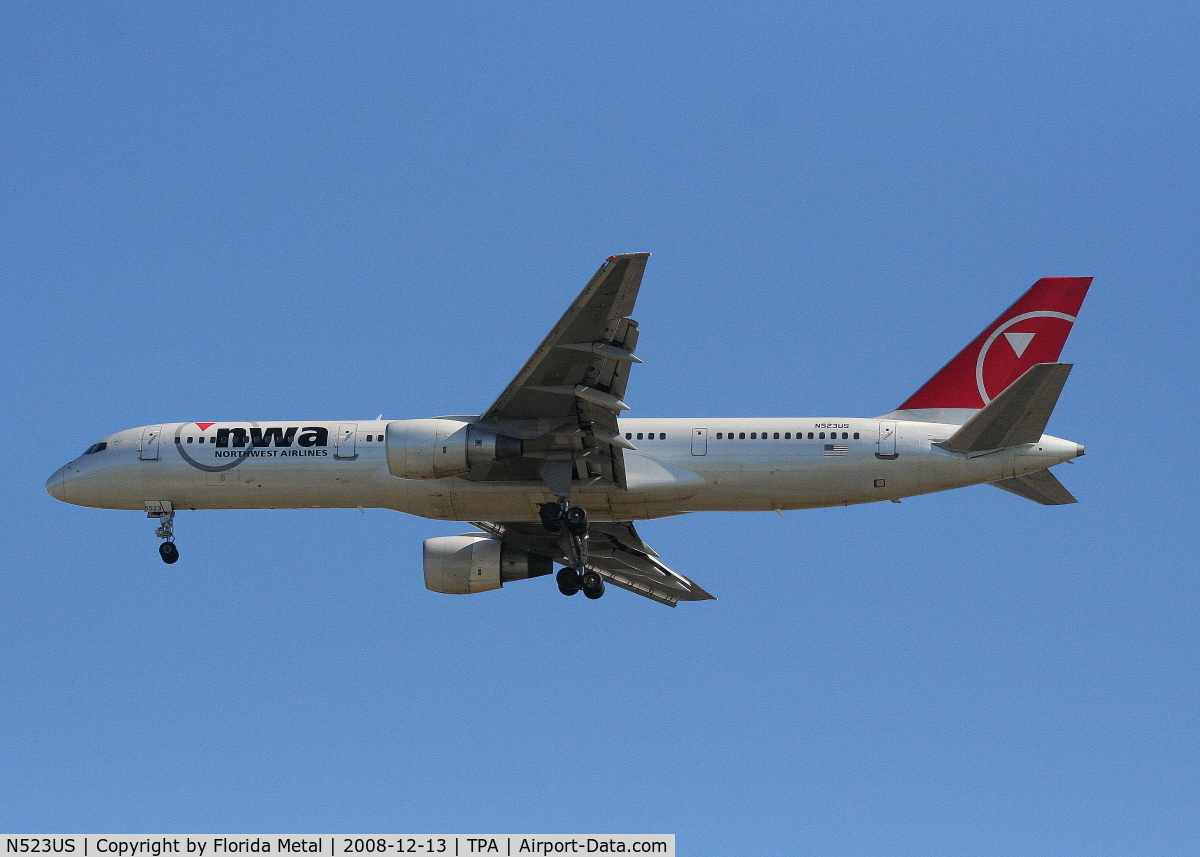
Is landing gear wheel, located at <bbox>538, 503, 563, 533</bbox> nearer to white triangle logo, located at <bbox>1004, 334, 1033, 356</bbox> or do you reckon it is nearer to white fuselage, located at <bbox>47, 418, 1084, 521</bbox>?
white fuselage, located at <bbox>47, 418, 1084, 521</bbox>

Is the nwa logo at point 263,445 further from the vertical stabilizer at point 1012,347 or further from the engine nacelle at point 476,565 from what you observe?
the vertical stabilizer at point 1012,347

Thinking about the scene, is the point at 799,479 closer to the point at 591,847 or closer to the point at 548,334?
the point at 548,334

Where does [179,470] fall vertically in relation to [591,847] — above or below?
above

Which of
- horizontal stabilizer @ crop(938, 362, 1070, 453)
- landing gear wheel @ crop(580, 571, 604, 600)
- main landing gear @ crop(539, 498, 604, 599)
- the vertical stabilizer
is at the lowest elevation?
landing gear wheel @ crop(580, 571, 604, 600)

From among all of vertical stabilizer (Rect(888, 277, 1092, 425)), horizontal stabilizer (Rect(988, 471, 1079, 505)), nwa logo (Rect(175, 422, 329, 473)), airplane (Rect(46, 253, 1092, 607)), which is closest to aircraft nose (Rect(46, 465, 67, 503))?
airplane (Rect(46, 253, 1092, 607))

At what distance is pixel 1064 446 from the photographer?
1270 inches

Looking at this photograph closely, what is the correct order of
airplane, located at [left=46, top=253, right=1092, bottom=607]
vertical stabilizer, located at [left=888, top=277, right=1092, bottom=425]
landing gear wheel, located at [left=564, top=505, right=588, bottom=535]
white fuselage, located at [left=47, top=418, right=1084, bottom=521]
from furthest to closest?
vertical stabilizer, located at [left=888, top=277, right=1092, bottom=425], landing gear wheel, located at [left=564, top=505, right=588, bottom=535], white fuselage, located at [left=47, top=418, right=1084, bottom=521], airplane, located at [left=46, top=253, right=1092, bottom=607]

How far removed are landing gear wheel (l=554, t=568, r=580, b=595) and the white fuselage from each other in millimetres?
1600

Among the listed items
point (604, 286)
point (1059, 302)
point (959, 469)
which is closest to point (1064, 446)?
point (959, 469)

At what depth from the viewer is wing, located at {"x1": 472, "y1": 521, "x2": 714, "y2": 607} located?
1531 inches

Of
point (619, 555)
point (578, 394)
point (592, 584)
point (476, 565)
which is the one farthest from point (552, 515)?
point (619, 555)

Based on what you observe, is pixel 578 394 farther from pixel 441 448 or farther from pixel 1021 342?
pixel 1021 342

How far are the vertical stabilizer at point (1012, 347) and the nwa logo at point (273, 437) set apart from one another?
13634 mm

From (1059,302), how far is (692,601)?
12.4m
